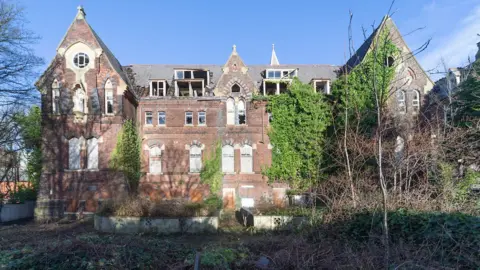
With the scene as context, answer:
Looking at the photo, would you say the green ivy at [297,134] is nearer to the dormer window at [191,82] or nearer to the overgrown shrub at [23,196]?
the dormer window at [191,82]

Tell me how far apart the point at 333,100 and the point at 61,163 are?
21.3 meters

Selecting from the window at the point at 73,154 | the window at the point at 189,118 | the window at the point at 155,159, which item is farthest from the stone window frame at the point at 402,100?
the window at the point at 73,154

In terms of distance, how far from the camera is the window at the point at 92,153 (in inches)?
851

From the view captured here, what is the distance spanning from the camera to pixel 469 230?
7.17 meters

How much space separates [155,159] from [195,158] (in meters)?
3.32

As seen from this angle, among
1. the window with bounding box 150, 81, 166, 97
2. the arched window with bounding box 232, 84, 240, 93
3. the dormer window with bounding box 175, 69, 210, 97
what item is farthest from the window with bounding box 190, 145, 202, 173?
the arched window with bounding box 232, 84, 240, 93

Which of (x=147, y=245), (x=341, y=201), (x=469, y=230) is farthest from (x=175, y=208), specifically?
(x=469, y=230)

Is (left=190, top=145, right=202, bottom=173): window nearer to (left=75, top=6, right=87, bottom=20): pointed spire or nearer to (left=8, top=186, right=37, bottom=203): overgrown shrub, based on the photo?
(left=75, top=6, right=87, bottom=20): pointed spire

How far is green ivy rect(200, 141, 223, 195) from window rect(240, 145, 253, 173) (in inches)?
72.2

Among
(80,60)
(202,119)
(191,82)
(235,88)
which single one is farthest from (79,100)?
(235,88)

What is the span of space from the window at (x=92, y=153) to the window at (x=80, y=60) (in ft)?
18.5

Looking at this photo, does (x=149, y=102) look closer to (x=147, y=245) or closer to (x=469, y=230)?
(x=147, y=245)

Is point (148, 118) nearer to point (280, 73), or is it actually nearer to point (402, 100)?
point (280, 73)

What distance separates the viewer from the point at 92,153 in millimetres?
21672
